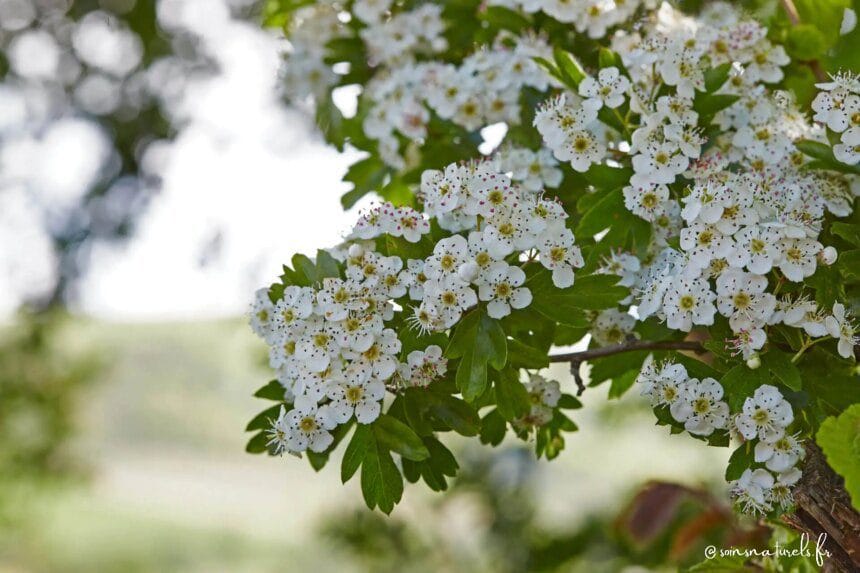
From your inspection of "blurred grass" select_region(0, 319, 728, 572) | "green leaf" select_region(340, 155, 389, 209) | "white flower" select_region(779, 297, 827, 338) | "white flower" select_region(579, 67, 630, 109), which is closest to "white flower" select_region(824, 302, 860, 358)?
"white flower" select_region(779, 297, 827, 338)


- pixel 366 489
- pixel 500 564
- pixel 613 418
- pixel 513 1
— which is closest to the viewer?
pixel 366 489

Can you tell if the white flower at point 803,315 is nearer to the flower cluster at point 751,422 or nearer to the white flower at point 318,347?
the flower cluster at point 751,422

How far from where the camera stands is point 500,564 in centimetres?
279

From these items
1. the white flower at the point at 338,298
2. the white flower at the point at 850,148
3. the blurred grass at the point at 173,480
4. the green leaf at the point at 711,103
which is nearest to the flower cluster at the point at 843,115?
the white flower at the point at 850,148

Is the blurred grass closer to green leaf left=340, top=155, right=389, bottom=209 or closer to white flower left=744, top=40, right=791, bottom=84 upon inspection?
green leaf left=340, top=155, right=389, bottom=209

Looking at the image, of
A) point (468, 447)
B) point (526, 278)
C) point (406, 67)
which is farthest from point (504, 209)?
point (468, 447)

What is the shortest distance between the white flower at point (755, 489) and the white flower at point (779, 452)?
0.01 m

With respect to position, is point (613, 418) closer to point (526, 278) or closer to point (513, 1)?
point (513, 1)

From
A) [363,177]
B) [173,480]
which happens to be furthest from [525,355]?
[173,480]

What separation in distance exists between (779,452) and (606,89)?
0.44m

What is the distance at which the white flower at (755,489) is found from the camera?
900 mm

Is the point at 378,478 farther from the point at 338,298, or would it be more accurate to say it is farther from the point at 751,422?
the point at 751,422

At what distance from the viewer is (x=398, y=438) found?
94cm

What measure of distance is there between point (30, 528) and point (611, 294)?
12.0ft
